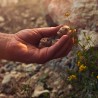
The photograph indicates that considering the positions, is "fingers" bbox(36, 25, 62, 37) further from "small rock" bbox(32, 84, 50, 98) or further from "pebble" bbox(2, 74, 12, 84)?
"pebble" bbox(2, 74, 12, 84)

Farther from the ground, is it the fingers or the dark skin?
the fingers

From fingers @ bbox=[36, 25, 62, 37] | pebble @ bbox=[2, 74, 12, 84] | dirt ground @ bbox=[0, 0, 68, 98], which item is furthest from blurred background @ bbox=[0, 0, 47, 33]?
fingers @ bbox=[36, 25, 62, 37]

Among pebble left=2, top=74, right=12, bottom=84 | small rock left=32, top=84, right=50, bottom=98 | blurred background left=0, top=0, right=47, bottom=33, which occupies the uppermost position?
blurred background left=0, top=0, right=47, bottom=33

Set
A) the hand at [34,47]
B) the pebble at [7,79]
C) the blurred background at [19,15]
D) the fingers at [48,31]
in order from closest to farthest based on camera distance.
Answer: the hand at [34,47]
the fingers at [48,31]
the pebble at [7,79]
the blurred background at [19,15]

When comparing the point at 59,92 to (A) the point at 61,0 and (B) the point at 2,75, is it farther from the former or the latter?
(A) the point at 61,0

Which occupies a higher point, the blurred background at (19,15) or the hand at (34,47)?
the blurred background at (19,15)

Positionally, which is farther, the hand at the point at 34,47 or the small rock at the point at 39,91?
the small rock at the point at 39,91

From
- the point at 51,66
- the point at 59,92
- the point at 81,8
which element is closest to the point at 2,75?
the point at 51,66

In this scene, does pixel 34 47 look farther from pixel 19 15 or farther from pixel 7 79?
pixel 19 15

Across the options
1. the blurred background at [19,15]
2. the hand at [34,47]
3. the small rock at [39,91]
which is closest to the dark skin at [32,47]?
the hand at [34,47]

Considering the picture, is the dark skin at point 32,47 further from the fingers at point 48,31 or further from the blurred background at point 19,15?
the blurred background at point 19,15
